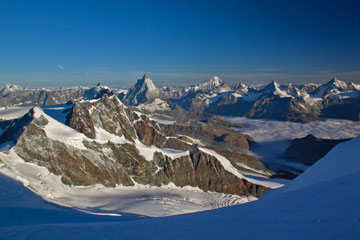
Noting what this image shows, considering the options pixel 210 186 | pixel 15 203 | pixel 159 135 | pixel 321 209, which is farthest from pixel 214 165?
pixel 321 209

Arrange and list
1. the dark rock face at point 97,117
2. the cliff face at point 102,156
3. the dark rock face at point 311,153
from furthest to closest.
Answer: the dark rock face at point 311,153 → the dark rock face at point 97,117 → the cliff face at point 102,156

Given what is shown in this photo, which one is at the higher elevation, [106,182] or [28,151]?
[28,151]

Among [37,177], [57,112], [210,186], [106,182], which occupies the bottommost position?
[210,186]

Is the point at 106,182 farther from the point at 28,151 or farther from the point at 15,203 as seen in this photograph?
the point at 15,203

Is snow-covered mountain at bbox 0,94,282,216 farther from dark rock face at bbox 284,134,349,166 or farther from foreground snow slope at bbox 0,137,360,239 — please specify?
dark rock face at bbox 284,134,349,166

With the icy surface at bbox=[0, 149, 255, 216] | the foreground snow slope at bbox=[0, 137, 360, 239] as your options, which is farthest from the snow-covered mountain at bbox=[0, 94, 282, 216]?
the foreground snow slope at bbox=[0, 137, 360, 239]

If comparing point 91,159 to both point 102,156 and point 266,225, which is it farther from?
point 266,225

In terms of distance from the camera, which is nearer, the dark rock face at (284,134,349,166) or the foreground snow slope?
the foreground snow slope

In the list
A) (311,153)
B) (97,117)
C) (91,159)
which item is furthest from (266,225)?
(311,153)

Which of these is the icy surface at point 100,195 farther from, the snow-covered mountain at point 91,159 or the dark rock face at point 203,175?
the dark rock face at point 203,175

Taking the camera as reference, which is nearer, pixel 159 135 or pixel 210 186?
pixel 210 186

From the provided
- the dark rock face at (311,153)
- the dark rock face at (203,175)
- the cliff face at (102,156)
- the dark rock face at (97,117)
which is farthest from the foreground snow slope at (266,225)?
the dark rock face at (311,153)
